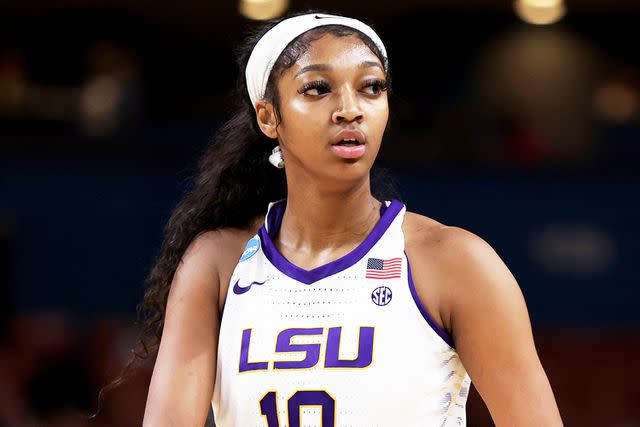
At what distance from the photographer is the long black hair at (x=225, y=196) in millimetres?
2992

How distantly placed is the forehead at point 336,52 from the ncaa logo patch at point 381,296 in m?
0.50

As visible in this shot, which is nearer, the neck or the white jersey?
the white jersey

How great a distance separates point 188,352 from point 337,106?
0.67m

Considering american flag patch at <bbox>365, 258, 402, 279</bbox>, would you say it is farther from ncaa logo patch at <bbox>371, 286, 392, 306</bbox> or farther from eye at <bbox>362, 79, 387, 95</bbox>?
eye at <bbox>362, 79, 387, 95</bbox>

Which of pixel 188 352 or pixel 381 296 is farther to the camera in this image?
pixel 188 352

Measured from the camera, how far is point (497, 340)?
8.09 ft

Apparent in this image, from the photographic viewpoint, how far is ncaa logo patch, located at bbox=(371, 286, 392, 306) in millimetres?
2594

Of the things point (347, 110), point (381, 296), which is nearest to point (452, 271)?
point (381, 296)

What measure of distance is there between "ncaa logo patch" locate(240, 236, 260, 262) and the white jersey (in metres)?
0.07

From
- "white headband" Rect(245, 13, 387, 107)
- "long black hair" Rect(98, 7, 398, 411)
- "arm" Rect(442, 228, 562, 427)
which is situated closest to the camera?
"arm" Rect(442, 228, 562, 427)

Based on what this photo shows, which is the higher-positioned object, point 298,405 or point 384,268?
point 384,268

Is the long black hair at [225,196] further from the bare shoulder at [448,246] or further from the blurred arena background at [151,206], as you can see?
the blurred arena background at [151,206]

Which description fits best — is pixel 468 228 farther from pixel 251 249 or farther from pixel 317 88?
pixel 317 88

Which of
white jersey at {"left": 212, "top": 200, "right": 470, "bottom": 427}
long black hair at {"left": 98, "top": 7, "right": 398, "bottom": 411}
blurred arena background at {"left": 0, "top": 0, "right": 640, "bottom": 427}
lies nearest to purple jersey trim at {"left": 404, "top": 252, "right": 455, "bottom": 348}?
white jersey at {"left": 212, "top": 200, "right": 470, "bottom": 427}
